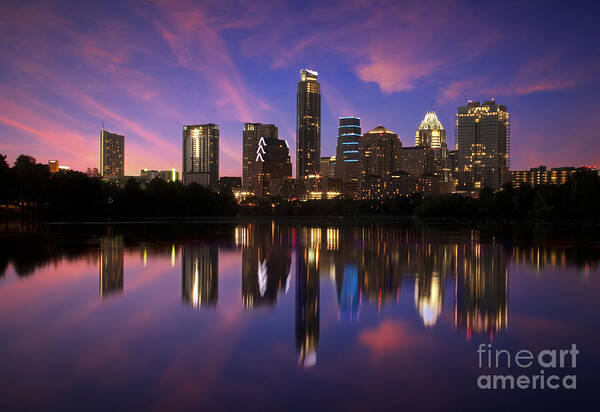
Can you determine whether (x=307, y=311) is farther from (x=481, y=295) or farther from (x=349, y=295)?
(x=481, y=295)

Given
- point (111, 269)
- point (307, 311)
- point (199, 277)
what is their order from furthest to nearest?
point (111, 269) < point (199, 277) < point (307, 311)

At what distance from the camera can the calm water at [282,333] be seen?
7.75m

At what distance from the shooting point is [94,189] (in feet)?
331

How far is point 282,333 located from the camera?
11109 millimetres

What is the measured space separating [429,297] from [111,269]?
12.6m

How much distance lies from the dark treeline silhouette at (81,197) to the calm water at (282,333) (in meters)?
78.2

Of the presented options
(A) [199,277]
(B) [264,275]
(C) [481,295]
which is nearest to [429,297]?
(C) [481,295]

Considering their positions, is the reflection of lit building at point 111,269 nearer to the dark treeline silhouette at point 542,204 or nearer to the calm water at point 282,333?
the calm water at point 282,333

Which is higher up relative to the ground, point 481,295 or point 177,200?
point 177,200

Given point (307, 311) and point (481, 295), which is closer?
point (307, 311)

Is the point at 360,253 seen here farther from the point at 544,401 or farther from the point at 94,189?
the point at 94,189

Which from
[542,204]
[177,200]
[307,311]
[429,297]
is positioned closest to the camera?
[307,311]

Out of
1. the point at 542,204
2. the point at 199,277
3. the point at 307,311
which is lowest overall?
the point at 307,311

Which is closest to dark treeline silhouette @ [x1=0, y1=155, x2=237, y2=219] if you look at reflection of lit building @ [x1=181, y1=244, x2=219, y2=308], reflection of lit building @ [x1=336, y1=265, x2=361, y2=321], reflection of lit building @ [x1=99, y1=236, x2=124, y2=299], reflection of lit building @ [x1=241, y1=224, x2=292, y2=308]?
reflection of lit building @ [x1=99, y1=236, x2=124, y2=299]
